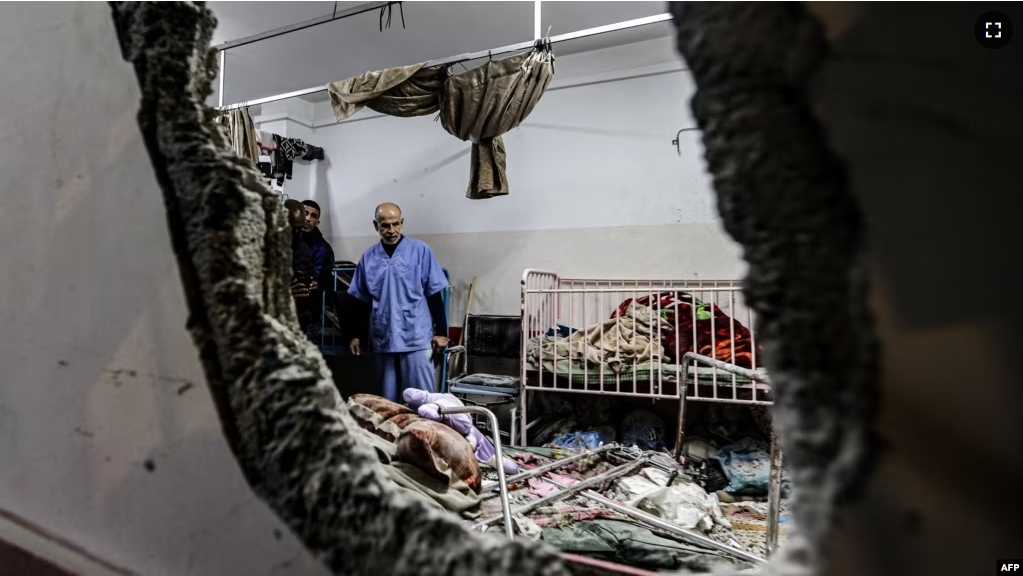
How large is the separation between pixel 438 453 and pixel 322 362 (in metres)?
0.93

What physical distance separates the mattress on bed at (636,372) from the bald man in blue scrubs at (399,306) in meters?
0.67

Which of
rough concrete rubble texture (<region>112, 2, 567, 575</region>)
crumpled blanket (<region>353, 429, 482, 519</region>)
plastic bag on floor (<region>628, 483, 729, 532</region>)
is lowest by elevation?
plastic bag on floor (<region>628, 483, 729, 532</region>)

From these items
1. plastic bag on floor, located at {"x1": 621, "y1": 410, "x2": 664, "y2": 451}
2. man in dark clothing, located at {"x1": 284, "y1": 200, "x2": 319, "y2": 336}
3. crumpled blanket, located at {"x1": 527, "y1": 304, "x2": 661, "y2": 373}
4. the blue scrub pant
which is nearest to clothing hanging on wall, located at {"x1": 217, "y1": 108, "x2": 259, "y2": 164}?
man in dark clothing, located at {"x1": 284, "y1": 200, "x2": 319, "y2": 336}

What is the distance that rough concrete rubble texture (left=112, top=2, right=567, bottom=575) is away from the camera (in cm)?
44

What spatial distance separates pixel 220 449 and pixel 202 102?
0.46 meters

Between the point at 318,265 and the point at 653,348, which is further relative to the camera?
the point at 318,265

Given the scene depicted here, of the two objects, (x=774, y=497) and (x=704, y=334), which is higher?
(x=704, y=334)

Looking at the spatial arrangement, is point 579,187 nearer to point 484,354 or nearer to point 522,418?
point 484,354

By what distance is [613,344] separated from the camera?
2.87 m

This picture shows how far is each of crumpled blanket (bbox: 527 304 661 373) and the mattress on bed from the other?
31 millimetres

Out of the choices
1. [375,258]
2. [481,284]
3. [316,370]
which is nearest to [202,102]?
[316,370]

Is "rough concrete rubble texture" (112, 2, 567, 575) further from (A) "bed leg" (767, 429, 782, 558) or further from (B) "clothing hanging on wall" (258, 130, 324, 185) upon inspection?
(B) "clothing hanging on wall" (258, 130, 324, 185)

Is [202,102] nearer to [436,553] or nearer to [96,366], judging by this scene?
[96,366]

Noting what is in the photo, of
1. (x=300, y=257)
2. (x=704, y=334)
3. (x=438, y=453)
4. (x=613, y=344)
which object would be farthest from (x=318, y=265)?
(x=704, y=334)
